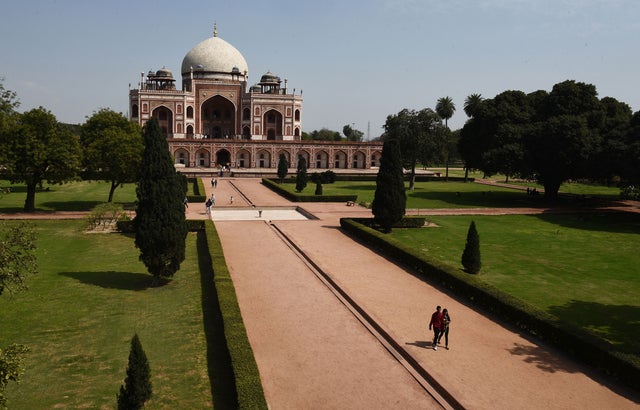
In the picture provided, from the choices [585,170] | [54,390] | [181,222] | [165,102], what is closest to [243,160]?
[165,102]

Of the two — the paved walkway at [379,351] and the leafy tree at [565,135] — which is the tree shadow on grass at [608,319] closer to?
the paved walkway at [379,351]

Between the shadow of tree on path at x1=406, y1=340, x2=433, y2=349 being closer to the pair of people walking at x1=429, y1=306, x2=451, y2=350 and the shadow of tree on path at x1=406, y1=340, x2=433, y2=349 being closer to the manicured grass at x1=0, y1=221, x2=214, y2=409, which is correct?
the pair of people walking at x1=429, y1=306, x2=451, y2=350

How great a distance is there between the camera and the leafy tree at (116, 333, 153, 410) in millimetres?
9211

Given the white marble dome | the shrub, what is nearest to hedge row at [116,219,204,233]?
the shrub

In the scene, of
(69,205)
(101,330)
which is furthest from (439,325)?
(69,205)

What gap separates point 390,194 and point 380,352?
16.3 m

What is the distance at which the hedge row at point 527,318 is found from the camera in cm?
1167

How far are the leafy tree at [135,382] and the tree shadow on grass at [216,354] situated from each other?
60.6 inches

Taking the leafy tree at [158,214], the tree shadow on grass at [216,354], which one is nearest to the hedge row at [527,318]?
the tree shadow on grass at [216,354]

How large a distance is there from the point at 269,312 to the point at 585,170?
33215 millimetres

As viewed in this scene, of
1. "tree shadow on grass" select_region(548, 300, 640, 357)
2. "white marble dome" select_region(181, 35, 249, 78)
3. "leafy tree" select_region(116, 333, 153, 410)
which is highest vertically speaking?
"white marble dome" select_region(181, 35, 249, 78)

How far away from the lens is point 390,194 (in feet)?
93.5

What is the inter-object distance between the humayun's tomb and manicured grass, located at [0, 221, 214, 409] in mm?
55717

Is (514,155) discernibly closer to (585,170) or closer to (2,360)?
(585,170)
